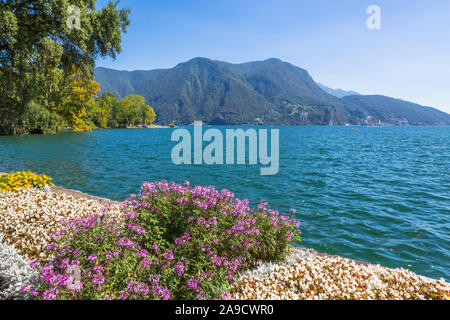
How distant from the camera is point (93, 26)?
14.0m

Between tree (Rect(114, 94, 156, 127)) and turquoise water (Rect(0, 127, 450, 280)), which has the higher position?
tree (Rect(114, 94, 156, 127))

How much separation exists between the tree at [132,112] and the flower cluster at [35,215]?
110m

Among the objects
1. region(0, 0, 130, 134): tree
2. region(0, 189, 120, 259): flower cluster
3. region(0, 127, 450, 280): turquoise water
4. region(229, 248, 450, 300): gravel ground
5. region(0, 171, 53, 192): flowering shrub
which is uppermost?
region(0, 0, 130, 134): tree

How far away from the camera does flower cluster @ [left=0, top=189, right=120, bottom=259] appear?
571 cm

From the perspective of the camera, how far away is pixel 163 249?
5.04 meters

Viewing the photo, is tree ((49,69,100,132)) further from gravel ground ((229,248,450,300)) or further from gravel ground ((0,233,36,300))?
gravel ground ((229,248,450,300))

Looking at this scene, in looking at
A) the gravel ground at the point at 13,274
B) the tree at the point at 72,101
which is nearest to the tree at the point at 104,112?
the tree at the point at 72,101

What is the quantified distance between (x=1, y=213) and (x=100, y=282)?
20.4ft

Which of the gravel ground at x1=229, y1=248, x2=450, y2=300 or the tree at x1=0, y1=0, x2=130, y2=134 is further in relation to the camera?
the tree at x1=0, y1=0, x2=130, y2=134

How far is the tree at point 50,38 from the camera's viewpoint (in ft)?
37.4

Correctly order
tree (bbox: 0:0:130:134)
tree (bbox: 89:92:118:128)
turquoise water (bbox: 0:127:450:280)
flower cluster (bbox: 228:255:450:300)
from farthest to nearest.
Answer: tree (bbox: 89:92:118:128), tree (bbox: 0:0:130:134), turquoise water (bbox: 0:127:450:280), flower cluster (bbox: 228:255:450:300)

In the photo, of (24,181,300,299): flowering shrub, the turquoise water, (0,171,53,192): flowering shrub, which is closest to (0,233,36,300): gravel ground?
(24,181,300,299): flowering shrub

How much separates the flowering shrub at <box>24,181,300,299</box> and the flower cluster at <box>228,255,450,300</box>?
60 cm
